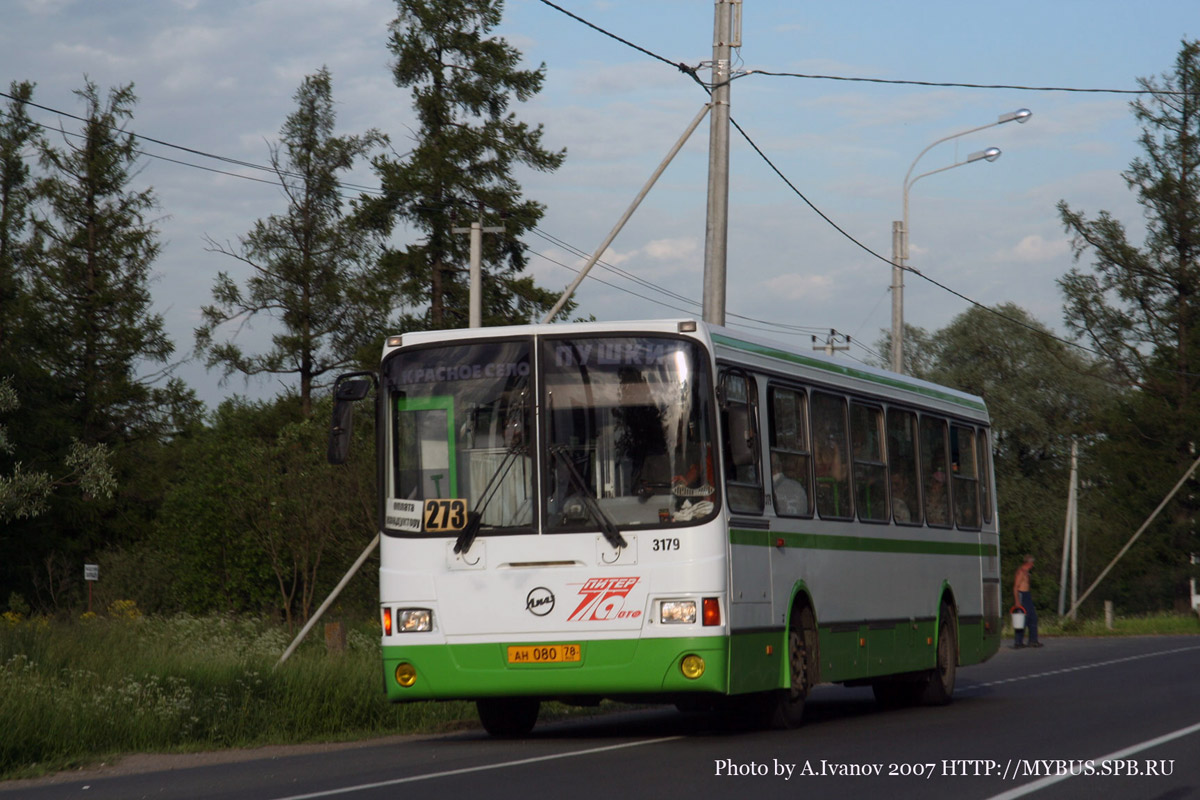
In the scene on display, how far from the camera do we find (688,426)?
11961 mm

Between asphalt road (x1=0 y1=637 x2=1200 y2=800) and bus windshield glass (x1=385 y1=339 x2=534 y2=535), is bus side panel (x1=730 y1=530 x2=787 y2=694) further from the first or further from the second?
bus windshield glass (x1=385 y1=339 x2=534 y2=535)

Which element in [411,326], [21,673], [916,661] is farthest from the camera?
[411,326]

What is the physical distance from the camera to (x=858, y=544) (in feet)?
48.4

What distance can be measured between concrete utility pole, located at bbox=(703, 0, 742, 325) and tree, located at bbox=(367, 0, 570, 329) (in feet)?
95.6

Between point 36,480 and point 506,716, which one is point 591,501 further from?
point 36,480

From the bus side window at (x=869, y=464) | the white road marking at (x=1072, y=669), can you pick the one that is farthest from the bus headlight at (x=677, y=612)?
the white road marking at (x=1072, y=669)

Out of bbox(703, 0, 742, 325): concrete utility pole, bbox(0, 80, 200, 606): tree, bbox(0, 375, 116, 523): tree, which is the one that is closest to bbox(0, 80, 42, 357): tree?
bbox(0, 80, 200, 606): tree

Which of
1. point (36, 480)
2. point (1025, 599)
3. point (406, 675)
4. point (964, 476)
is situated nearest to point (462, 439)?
point (406, 675)

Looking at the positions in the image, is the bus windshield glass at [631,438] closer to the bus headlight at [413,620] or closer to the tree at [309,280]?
the bus headlight at [413,620]

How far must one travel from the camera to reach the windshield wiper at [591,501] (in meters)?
11.9

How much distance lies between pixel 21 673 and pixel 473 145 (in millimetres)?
38151

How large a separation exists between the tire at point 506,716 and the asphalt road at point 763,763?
21cm

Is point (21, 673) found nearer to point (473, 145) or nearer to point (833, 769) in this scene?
point (833, 769)

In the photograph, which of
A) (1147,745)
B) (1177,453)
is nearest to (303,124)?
(1177,453)
